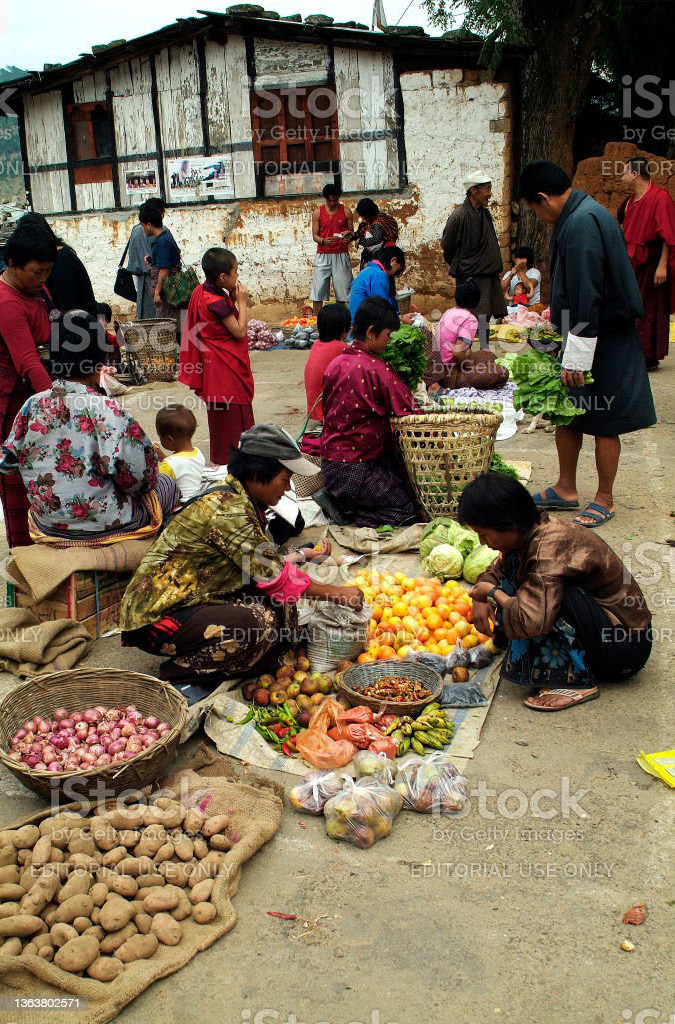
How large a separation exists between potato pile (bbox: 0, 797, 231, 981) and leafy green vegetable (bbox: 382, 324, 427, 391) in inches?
155

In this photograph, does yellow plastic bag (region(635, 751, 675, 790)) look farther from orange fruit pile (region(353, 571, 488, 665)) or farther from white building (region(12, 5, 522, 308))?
white building (region(12, 5, 522, 308))

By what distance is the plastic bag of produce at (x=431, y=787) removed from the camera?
3254 millimetres

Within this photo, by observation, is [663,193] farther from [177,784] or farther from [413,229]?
[177,784]

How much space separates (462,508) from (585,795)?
1.17m

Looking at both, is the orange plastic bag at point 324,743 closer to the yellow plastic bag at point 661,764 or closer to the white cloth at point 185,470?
the yellow plastic bag at point 661,764

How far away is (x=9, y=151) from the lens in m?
16.0

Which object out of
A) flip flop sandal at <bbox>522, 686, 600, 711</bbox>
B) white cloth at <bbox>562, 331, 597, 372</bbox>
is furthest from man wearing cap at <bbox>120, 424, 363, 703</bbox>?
white cloth at <bbox>562, 331, 597, 372</bbox>

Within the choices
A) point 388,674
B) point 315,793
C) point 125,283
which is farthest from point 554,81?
point 315,793

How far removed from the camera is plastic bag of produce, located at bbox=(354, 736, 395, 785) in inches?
133

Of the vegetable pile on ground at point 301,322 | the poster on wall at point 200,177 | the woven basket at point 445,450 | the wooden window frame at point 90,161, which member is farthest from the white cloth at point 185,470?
the wooden window frame at point 90,161

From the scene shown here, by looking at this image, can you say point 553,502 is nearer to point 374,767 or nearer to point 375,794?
point 374,767

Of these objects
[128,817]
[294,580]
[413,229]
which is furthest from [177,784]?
[413,229]

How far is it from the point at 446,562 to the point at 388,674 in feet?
3.81

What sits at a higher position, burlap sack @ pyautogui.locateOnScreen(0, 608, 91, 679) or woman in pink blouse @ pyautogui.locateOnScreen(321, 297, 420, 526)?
woman in pink blouse @ pyautogui.locateOnScreen(321, 297, 420, 526)
